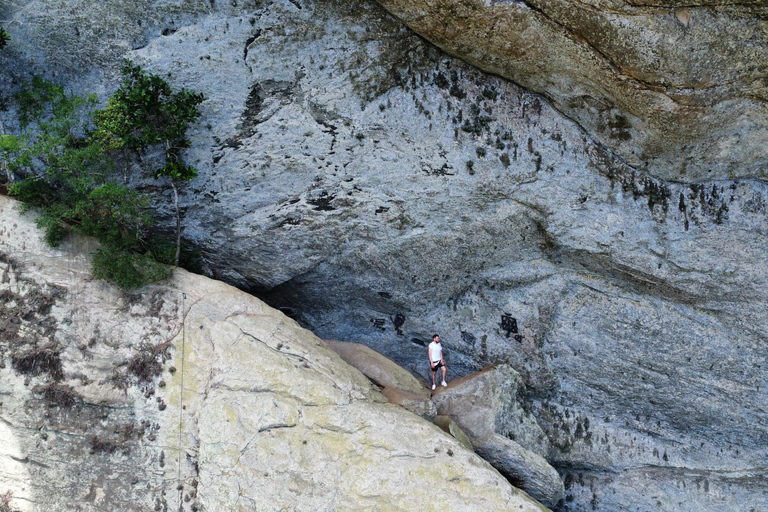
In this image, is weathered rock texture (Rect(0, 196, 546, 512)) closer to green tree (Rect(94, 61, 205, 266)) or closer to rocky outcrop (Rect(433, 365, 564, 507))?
rocky outcrop (Rect(433, 365, 564, 507))

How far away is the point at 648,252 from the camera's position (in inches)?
535

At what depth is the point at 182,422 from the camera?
12031 mm

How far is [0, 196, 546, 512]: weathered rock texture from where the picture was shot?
11711 mm

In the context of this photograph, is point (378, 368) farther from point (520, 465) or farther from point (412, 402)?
point (520, 465)

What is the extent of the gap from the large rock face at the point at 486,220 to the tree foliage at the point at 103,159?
0.67 m

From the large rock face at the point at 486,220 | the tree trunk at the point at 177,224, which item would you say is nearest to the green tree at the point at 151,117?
the tree trunk at the point at 177,224

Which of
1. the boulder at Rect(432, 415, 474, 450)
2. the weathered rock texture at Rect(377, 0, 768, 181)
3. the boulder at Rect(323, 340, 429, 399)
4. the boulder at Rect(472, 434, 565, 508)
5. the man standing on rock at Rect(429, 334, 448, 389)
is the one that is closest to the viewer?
the weathered rock texture at Rect(377, 0, 768, 181)

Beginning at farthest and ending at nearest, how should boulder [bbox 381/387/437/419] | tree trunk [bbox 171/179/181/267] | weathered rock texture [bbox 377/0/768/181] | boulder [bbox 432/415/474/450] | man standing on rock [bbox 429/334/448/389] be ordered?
man standing on rock [bbox 429/334/448/389] → tree trunk [bbox 171/179/181/267] → boulder [bbox 381/387/437/419] → boulder [bbox 432/415/474/450] → weathered rock texture [bbox 377/0/768/181]

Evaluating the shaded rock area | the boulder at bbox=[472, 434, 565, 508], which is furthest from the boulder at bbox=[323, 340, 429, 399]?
the boulder at bbox=[472, 434, 565, 508]

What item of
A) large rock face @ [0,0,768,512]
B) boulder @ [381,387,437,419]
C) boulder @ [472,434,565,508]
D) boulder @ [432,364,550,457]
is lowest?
boulder @ [472,434,565,508]

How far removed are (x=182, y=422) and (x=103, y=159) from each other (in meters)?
5.10

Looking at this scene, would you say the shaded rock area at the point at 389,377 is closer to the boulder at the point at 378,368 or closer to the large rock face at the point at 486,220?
the boulder at the point at 378,368

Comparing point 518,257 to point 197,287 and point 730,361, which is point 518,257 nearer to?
point 730,361

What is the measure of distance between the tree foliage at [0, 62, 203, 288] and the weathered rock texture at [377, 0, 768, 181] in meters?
4.78
